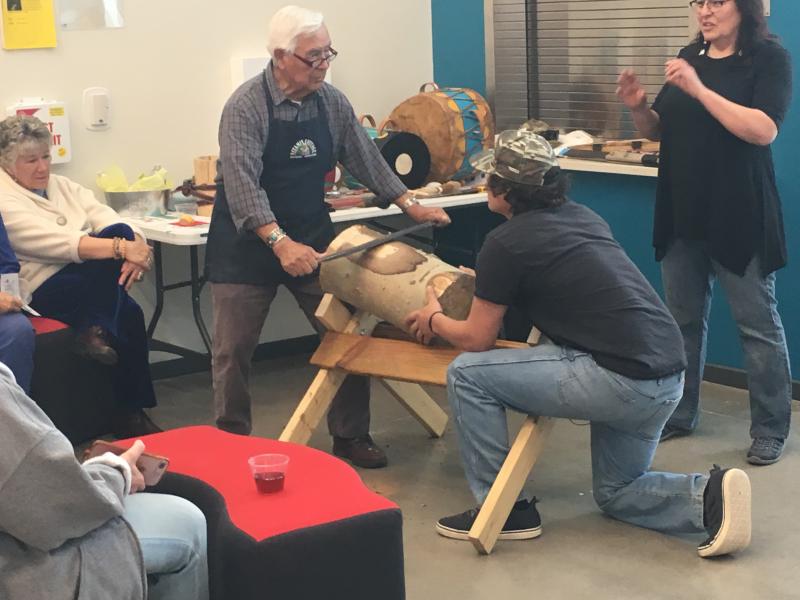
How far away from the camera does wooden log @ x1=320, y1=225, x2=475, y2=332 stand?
11.3 ft

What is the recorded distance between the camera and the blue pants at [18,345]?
146 inches

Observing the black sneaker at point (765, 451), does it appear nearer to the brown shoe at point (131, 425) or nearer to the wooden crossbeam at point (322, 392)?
the wooden crossbeam at point (322, 392)

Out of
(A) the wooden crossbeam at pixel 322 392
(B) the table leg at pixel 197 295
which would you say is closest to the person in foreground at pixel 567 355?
(A) the wooden crossbeam at pixel 322 392

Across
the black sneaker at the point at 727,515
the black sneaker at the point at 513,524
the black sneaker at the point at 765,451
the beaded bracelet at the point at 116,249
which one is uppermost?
the beaded bracelet at the point at 116,249

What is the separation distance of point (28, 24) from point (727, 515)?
307 centimetres

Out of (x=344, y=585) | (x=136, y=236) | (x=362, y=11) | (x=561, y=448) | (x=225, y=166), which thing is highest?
(x=362, y=11)

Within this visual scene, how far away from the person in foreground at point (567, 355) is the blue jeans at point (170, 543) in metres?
1.11

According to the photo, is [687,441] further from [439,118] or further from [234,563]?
[234,563]

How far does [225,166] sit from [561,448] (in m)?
1.46

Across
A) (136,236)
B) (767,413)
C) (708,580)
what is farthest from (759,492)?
(136,236)

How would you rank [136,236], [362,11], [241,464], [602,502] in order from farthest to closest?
[362,11] → [136,236] → [602,502] → [241,464]

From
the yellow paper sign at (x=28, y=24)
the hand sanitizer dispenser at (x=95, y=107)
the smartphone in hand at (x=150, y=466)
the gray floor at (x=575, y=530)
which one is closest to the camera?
the smartphone in hand at (x=150, y=466)

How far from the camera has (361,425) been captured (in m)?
3.93

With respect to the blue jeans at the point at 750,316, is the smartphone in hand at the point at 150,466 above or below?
above
